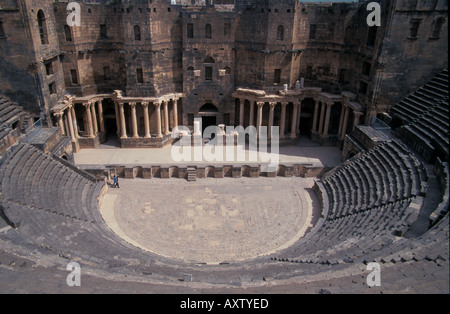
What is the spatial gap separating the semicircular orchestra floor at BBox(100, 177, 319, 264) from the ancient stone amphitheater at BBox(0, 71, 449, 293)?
1.13 meters

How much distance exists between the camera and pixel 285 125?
101ft

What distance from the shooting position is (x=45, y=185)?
19.5 meters

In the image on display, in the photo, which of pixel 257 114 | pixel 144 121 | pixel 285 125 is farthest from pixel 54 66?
pixel 285 125

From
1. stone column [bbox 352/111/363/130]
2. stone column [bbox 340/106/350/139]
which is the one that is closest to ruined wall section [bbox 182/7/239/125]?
stone column [bbox 340/106/350/139]

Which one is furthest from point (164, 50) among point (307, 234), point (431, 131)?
point (431, 131)

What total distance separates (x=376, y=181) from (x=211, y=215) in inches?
366

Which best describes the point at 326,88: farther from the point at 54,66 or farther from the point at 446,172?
the point at 54,66

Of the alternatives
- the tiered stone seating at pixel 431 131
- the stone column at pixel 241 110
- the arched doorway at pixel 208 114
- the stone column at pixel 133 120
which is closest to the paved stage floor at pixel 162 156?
the stone column at pixel 133 120

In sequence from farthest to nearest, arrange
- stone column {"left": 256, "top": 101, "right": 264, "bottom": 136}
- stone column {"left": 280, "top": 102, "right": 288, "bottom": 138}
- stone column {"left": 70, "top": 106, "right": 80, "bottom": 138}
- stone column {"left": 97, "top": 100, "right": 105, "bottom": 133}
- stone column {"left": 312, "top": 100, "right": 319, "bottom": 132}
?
stone column {"left": 312, "top": 100, "right": 319, "bottom": 132}, stone column {"left": 97, "top": 100, "right": 105, "bottom": 133}, stone column {"left": 280, "top": 102, "right": 288, "bottom": 138}, stone column {"left": 256, "top": 101, "right": 264, "bottom": 136}, stone column {"left": 70, "top": 106, "right": 80, "bottom": 138}

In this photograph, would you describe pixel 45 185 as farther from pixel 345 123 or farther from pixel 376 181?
pixel 345 123

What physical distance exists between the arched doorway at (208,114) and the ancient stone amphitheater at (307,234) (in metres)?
11.1

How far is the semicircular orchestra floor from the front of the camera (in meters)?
18.3

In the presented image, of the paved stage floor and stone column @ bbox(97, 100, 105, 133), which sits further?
stone column @ bbox(97, 100, 105, 133)

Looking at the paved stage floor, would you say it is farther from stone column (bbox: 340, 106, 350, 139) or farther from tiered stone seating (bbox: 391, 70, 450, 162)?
tiered stone seating (bbox: 391, 70, 450, 162)
